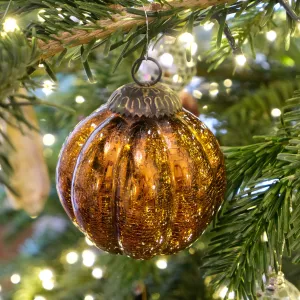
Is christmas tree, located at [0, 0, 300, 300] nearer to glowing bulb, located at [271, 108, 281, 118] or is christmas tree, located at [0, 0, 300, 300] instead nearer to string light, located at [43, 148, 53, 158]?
glowing bulb, located at [271, 108, 281, 118]

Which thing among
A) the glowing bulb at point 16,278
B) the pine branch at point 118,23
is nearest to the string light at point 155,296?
the glowing bulb at point 16,278

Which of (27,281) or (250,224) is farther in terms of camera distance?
(27,281)

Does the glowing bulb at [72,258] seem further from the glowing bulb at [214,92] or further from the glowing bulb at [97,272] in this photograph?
the glowing bulb at [214,92]

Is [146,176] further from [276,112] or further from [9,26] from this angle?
[276,112]

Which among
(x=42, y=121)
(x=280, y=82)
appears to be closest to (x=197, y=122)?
(x=280, y=82)

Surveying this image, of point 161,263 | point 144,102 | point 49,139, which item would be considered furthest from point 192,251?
point 144,102

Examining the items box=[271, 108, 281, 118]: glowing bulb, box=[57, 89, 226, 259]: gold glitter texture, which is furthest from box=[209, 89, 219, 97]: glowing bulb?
box=[57, 89, 226, 259]: gold glitter texture

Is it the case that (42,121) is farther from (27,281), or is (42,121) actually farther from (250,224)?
(250,224)
